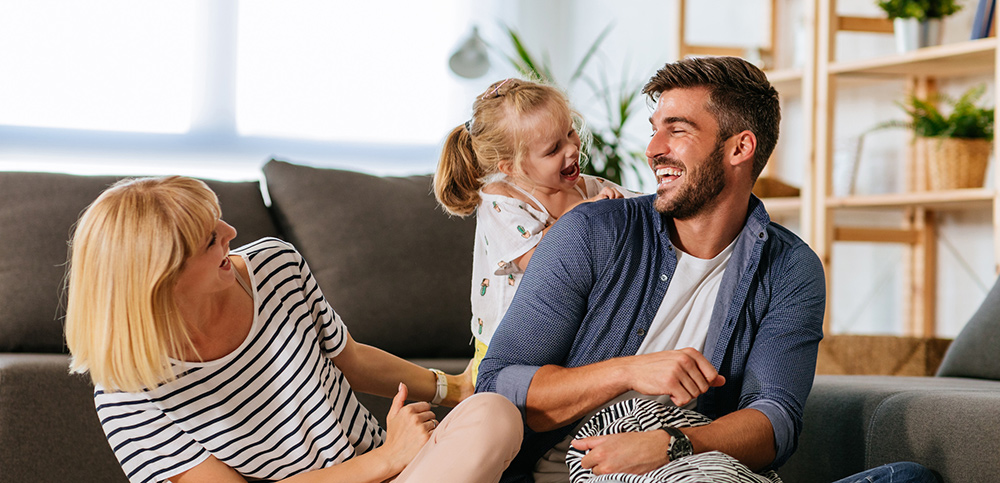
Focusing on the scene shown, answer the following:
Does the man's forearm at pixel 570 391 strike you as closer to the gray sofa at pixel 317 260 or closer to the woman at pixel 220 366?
the woman at pixel 220 366

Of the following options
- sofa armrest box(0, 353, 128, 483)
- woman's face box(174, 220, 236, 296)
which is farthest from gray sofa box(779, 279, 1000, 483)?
sofa armrest box(0, 353, 128, 483)

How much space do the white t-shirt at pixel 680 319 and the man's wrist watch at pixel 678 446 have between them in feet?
0.58

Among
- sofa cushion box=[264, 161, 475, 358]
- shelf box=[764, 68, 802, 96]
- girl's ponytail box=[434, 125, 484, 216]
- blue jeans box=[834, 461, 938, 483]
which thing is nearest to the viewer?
blue jeans box=[834, 461, 938, 483]

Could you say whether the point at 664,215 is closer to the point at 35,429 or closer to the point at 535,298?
the point at 535,298

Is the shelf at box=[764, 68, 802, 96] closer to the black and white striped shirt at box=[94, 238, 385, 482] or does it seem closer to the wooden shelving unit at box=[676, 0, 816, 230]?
the wooden shelving unit at box=[676, 0, 816, 230]

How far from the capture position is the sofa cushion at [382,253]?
2.23 m

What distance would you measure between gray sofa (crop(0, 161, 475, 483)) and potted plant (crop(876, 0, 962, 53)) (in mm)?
1503

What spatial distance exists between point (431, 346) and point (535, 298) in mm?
895

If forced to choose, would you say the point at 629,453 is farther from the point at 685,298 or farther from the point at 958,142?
the point at 958,142

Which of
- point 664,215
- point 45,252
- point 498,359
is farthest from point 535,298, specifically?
point 45,252

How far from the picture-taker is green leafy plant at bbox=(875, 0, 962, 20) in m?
2.75

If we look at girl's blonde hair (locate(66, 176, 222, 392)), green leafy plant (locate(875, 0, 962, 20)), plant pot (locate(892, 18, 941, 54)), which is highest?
green leafy plant (locate(875, 0, 962, 20))

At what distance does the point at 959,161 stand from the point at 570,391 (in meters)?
1.87

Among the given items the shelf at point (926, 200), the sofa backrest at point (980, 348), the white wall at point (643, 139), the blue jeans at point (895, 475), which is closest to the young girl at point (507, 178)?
the blue jeans at point (895, 475)
